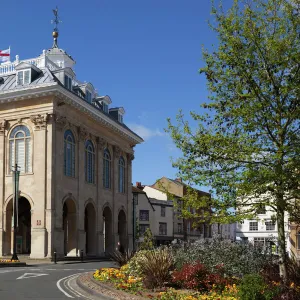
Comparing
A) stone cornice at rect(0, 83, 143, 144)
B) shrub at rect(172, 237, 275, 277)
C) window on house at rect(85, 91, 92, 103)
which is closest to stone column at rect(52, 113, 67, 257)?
stone cornice at rect(0, 83, 143, 144)

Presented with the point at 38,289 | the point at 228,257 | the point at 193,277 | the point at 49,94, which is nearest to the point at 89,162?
the point at 49,94

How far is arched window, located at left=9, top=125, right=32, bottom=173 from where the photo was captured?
3975cm

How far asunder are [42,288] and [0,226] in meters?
25.0

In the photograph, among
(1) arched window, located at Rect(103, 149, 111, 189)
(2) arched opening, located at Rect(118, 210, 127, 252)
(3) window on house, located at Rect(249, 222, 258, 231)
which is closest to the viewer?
(1) arched window, located at Rect(103, 149, 111, 189)

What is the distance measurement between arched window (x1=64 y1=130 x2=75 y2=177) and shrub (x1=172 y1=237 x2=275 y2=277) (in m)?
25.1

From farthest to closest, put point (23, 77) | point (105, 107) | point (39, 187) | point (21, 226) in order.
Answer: point (105, 107)
point (21, 226)
point (23, 77)
point (39, 187)

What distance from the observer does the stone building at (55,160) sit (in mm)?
38500

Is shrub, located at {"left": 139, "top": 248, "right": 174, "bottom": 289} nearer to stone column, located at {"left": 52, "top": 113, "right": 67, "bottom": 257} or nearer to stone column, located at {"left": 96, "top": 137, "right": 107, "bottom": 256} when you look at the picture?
stone column, located at {"left": 52, "top": 113, "right": 67, "bottom": 257}

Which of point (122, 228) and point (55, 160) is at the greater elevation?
point (55, 160)

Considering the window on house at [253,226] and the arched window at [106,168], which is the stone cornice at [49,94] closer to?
the arched window at [106,168]

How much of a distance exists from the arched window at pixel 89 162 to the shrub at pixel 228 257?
28.3 metres

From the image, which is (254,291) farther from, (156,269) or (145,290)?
(156,269)

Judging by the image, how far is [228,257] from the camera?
16.0 metres

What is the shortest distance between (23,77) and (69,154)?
24.1ft
